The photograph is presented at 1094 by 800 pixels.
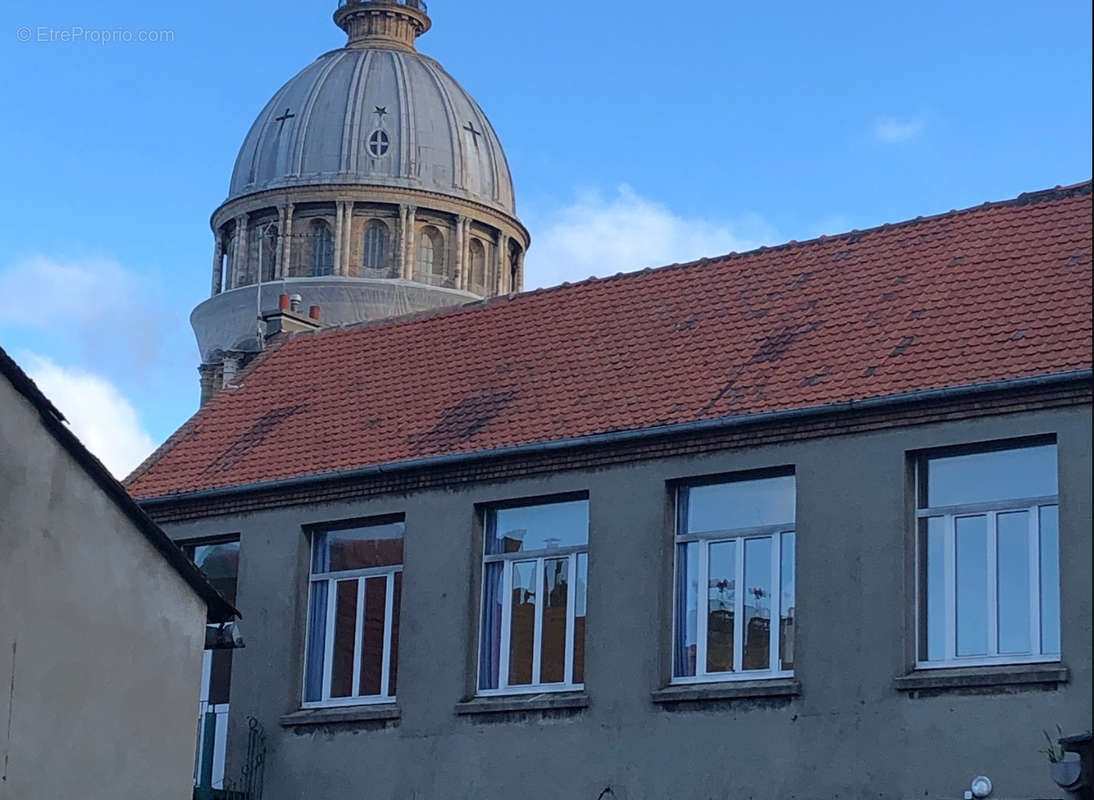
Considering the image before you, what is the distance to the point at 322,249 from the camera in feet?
276

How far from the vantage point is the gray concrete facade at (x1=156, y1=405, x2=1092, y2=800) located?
19578 mm

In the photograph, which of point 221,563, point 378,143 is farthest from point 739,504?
point 378,143

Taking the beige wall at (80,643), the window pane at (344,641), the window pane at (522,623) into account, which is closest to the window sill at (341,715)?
the window pane at (344,641)

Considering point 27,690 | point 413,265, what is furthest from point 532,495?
point 413,265

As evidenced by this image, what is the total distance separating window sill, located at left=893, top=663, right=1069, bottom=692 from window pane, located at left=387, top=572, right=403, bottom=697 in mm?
A: 6347

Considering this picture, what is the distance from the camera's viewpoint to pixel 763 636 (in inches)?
852

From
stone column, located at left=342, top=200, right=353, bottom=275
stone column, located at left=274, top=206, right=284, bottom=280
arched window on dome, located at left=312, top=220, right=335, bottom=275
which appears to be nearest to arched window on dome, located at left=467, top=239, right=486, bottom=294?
stone column, located at left=342, top=200, right=353, bottom=275

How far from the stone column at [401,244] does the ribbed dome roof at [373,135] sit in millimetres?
1184

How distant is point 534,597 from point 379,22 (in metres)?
70.0

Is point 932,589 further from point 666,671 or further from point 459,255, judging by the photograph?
point 459,255

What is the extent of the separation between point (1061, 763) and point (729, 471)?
5.23 meters

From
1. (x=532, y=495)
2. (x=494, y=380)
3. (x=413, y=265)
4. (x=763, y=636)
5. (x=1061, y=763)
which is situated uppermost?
(x=413, y=265)

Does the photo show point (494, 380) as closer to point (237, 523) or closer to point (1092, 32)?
point (237, 523)

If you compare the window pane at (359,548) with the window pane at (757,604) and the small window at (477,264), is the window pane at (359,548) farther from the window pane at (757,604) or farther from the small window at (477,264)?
the small window at (477,264)
